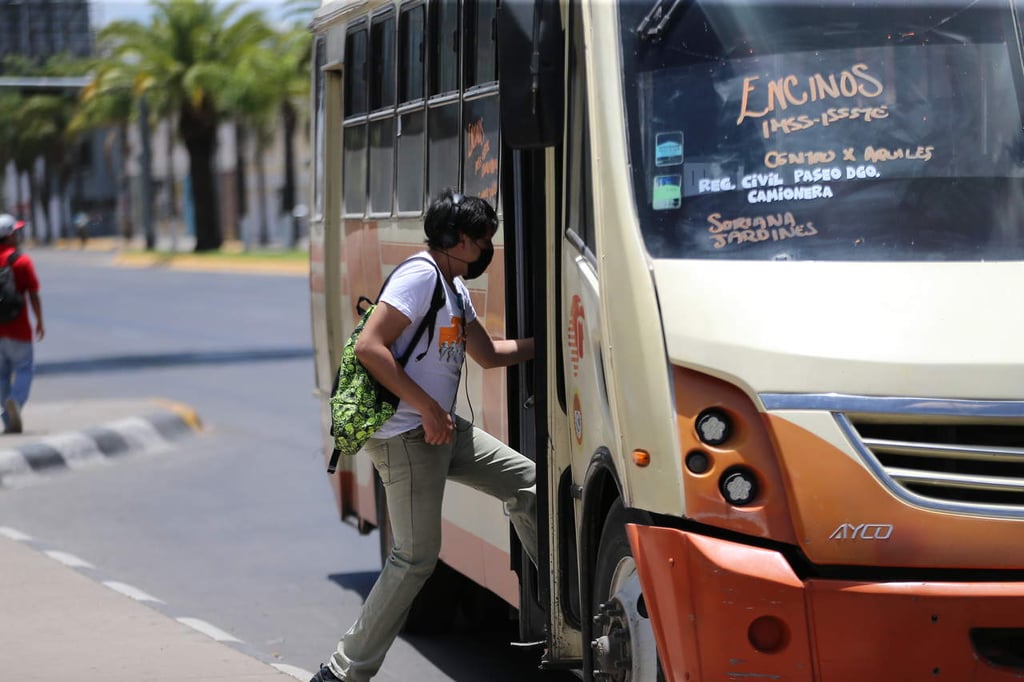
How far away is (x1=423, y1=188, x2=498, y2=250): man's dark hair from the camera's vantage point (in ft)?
19.3

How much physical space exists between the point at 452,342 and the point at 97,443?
350 inches

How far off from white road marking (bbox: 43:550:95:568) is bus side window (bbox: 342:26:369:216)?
2521mm

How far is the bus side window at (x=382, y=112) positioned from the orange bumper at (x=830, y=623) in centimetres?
371

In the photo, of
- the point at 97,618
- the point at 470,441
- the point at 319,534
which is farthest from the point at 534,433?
the point at 319,534

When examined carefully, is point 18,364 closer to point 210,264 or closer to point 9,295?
point 9,295

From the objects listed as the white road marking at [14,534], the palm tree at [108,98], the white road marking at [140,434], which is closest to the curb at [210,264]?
the palm tree at [108,98]

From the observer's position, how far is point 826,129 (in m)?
4.92

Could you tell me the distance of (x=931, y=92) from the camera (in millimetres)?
4965

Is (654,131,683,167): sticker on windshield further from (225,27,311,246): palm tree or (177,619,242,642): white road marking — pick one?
(225,27,311,246): palm tree

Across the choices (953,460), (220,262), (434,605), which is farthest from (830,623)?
(220,262)

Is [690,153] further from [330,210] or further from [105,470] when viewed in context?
[105,470]

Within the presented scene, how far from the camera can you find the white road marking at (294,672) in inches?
270

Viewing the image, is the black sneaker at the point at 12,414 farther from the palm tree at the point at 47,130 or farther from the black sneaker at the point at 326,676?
the palm tree at the point at 47,130

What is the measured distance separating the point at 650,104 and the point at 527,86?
1.18 ft
